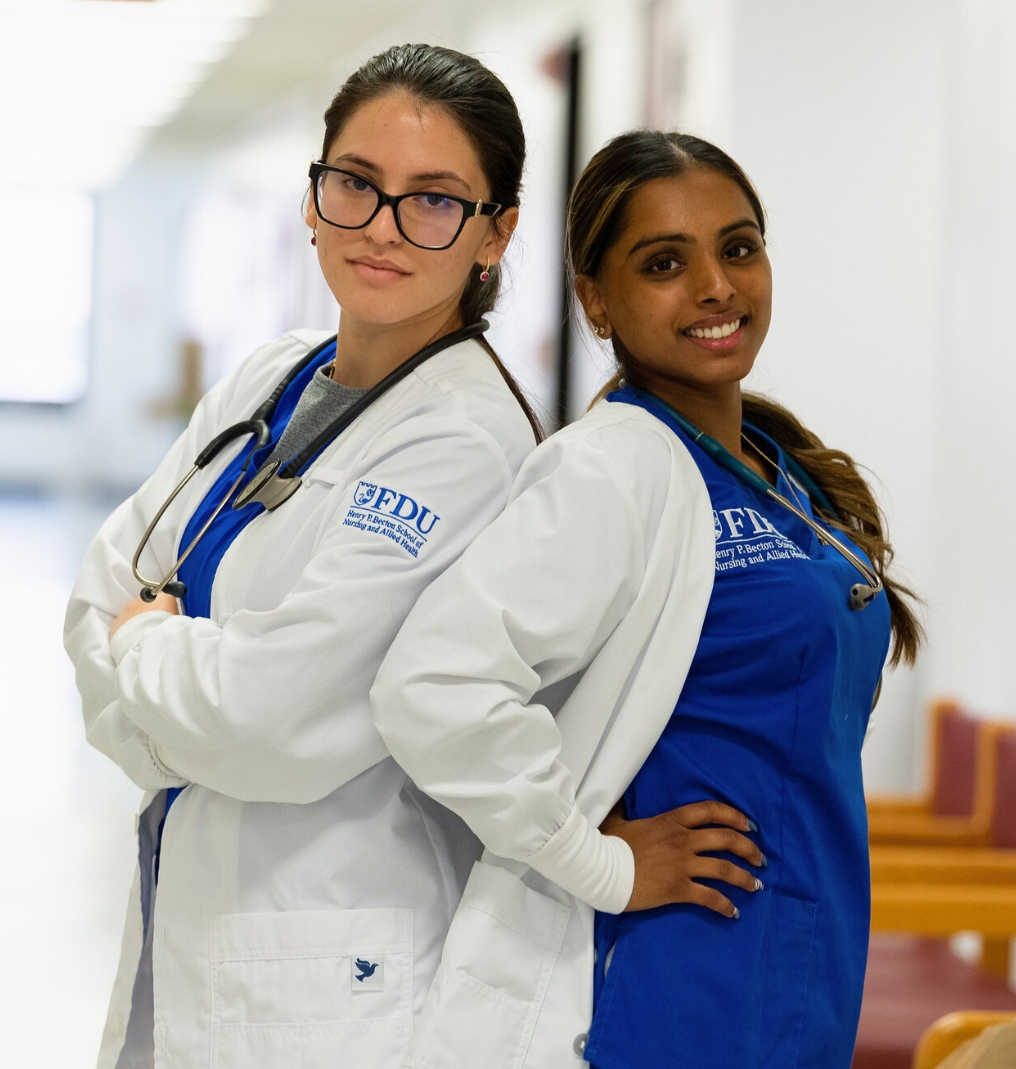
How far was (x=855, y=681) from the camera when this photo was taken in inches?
49.8

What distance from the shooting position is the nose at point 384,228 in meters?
1.25

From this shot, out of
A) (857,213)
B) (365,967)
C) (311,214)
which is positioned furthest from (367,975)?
(857,213)

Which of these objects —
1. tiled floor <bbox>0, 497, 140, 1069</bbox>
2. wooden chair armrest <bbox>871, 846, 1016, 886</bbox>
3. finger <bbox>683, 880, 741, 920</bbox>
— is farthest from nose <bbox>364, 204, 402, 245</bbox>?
tiled floor <bbox>0, 497, 140, 1069</bbox>

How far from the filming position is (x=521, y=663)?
1090 millimetres

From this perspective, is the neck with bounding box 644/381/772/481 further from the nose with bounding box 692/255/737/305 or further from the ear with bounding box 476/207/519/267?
the ear with bounding box 476/207/519/267

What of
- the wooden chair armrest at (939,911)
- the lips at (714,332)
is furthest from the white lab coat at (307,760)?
the wooden chair armrest at (939,911)

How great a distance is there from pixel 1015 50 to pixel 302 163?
4387 millimetres

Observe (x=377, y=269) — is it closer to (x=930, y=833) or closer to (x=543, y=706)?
(x=543, y=706)

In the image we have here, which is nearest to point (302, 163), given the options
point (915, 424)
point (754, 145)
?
point (754, 145)

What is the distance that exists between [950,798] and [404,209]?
2684mm

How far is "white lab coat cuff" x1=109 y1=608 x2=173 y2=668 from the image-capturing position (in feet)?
4.09

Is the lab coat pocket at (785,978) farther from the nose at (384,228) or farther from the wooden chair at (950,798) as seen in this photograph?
the wooden chair at (950,798)

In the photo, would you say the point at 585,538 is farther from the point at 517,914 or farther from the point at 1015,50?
the point at 1015,50

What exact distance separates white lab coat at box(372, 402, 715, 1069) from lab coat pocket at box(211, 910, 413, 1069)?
0.17ft
